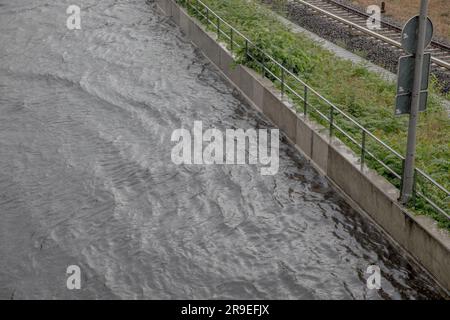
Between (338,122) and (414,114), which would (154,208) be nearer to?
(338,122)

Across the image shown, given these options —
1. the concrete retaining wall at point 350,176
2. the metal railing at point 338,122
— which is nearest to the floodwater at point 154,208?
the concrete retaining wall at point 350,176

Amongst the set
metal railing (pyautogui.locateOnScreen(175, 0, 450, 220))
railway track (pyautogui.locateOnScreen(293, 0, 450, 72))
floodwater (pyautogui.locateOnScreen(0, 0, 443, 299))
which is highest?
railway track (pyautogui.locateOnScreen(293, 0, 450, 72))

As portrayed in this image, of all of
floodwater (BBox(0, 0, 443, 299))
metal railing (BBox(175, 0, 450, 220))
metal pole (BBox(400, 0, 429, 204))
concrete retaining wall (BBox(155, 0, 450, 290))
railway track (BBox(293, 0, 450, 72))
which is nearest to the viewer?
metal pole (BBox(400, 0, 429, 204))

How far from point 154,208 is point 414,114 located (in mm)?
6241

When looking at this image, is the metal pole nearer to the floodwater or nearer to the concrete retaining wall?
the concrete retaining wall

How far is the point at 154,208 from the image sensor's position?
1616 cm

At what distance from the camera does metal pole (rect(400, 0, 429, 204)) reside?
12570mm

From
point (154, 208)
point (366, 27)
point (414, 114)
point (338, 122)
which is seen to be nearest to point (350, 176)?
point (338, 122)

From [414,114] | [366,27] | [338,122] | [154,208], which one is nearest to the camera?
[414,114]

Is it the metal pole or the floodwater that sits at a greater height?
the metal pole

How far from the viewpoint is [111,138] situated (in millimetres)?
19906

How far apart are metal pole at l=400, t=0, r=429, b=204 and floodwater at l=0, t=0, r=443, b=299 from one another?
133cm

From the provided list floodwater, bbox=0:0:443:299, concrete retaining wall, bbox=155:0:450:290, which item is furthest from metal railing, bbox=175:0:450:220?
floodwater, bbox=0:0:443:299
